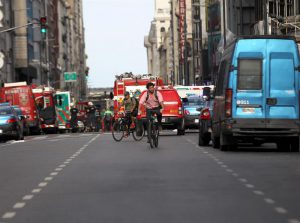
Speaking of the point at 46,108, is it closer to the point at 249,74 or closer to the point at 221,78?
the point at 221,78

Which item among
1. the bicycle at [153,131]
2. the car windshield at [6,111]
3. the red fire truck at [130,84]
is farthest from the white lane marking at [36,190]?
the red fire truck at [130,84]

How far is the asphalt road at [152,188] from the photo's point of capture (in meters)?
10.1

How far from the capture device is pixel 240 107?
2194cm

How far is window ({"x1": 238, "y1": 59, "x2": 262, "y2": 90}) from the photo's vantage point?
71.9 feet

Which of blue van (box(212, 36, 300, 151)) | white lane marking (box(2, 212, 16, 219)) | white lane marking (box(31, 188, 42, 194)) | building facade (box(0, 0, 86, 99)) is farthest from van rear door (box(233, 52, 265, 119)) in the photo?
building facade (box(0, 0, 86, 99))

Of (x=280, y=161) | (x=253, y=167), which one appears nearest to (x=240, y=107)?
(x=280, y=161)

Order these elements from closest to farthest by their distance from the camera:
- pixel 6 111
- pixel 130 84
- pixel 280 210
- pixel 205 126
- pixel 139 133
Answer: pixel 280 210
pixel 205 126
pixel 139 133
pixel 6 111
pixel 130 84

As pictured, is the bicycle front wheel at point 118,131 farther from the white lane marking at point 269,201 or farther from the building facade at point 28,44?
the building facade at point 28,44

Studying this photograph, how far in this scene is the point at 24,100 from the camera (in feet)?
176

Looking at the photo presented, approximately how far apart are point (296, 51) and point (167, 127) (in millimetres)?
16512

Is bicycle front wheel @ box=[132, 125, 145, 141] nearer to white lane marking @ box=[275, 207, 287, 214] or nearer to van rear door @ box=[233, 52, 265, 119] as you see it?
van rear door @ box=[233, 52, 265, 119]

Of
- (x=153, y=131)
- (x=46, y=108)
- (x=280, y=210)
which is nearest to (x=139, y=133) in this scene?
(x=153, y=131)

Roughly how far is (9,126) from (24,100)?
16620mm

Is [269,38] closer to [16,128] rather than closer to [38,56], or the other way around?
[16,128]
